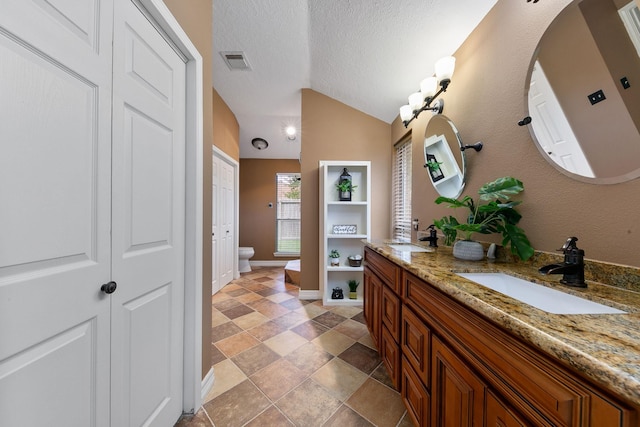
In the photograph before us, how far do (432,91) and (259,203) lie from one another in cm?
386

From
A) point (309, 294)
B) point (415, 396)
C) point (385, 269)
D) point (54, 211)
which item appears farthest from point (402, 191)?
point (54, 211)

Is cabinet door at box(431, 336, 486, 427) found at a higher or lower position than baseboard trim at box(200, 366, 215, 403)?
higher

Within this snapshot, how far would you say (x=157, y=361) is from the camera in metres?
1.05

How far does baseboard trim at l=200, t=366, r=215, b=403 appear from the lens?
1.33 metres

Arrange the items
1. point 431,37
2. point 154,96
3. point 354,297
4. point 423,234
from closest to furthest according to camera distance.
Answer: point 154,96, point 431,37, point 423,234, point 354,297

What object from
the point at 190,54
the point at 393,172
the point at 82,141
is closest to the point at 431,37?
the point at 393,172

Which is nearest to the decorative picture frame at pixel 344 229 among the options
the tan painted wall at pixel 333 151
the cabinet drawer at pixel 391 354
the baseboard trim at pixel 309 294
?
the tan painted wall at pixel 333 151

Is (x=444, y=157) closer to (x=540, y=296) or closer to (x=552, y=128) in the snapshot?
(x=552, y=128)

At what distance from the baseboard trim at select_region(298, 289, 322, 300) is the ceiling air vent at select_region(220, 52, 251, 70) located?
109 inches

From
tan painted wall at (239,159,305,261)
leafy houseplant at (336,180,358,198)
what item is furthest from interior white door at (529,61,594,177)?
tan painted wall at (239,159,305,261)

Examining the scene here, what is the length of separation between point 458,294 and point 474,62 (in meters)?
1.63

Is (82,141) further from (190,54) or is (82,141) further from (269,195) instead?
(269,195)

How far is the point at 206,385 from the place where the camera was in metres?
1.38

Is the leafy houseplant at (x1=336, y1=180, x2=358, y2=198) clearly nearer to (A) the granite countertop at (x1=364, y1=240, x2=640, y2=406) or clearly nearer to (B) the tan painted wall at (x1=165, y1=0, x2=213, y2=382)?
(B) the tan painted wall at (x1=165, y1=0, x2=213, y2=382)
